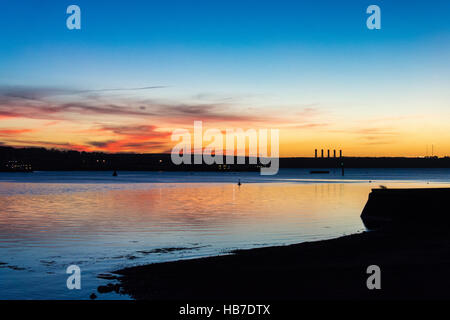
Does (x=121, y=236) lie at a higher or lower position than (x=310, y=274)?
lower

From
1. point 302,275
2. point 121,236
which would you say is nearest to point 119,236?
point 121,236

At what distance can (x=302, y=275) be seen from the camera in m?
16.2

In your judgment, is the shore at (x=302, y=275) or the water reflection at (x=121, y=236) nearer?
the shore at (x=302, y=275)

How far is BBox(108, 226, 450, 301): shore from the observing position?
13.7m

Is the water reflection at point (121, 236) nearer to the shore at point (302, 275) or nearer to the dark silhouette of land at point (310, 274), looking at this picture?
the shore at point (302, 275)

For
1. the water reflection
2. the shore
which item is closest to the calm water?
the water reflection

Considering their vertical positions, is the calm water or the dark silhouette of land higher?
the dark silhouette of land

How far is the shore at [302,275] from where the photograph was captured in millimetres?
13742

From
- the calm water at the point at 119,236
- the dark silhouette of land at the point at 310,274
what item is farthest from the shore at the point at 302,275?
the calm water at the point at 119,236

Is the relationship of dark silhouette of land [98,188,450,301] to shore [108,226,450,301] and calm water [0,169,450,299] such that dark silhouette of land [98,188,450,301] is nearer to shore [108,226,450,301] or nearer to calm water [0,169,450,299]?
shore [108,226,450,301]

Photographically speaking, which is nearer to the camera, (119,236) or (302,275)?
(302,275)

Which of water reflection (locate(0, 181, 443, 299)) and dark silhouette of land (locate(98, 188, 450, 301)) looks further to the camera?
water reflection (locate(0, 181, 443, 299))

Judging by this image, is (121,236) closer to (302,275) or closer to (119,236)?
(119,236)
